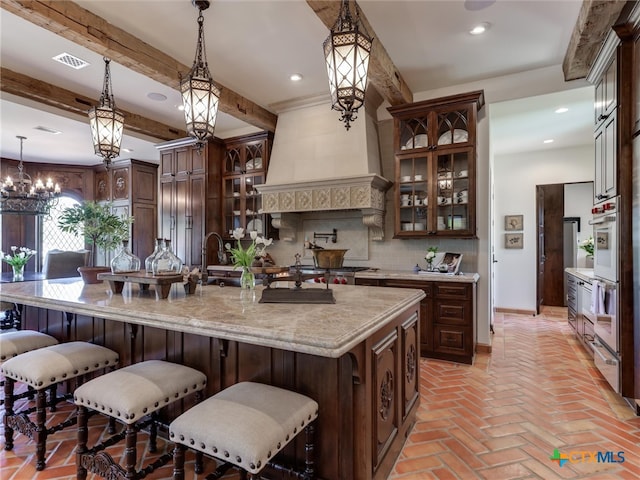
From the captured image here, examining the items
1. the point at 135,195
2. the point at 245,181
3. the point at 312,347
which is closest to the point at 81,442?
the point at 312,347

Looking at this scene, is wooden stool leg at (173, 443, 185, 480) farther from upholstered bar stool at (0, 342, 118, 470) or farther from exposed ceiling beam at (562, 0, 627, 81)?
exposed ceiling beam at (562, 0, 627, 81)

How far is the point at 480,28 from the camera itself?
314cm

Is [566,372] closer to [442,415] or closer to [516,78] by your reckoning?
[442,415]

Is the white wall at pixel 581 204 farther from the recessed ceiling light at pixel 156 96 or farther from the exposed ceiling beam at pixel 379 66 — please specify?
the recessed ceiling light at pixel 156 96

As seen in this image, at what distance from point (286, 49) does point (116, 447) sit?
3.65 metres

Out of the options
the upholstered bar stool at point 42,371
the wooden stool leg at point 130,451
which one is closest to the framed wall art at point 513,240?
the upholstered bar stool at point 42,371

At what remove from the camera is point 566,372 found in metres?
3.45

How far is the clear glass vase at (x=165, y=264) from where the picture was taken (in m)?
2.19

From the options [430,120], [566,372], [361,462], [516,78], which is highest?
[516,78]

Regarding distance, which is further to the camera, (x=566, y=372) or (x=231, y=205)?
(x=231, y=205)

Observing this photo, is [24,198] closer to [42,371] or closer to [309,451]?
[42,371]

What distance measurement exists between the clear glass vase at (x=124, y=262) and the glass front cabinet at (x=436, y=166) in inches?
117

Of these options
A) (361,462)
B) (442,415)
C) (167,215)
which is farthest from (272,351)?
(167,215)

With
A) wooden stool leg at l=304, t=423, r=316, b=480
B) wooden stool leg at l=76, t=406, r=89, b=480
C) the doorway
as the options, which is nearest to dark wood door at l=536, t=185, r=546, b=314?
the doorway
